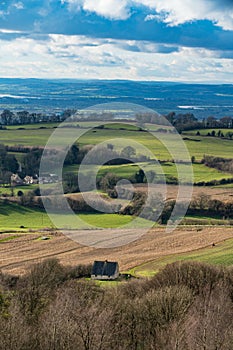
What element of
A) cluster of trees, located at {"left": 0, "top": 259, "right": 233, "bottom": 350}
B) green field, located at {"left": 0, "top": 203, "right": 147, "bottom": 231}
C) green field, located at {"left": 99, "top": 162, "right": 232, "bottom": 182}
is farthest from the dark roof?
green field, located at {"left": 99, "top": 162, "right": 232, "bottom": 182}

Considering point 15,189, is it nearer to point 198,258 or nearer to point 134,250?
point 134,250

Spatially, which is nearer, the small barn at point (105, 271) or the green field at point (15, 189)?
the small barn at point (105, 271)

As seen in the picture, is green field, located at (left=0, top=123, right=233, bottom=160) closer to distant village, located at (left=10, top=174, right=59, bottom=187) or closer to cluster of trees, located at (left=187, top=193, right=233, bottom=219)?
distant village, located at (left=10, top=174, right=59, bottom=187)

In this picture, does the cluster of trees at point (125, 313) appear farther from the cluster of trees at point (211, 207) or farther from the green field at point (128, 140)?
the green field at point (128, 140)

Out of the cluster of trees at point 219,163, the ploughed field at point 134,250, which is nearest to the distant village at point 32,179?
the ploughed field at point 134,250

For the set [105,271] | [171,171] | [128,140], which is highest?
[128,140]

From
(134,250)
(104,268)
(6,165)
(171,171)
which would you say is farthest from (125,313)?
(6,165)

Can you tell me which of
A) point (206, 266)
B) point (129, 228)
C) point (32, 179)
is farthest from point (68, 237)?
point (32, 179)
